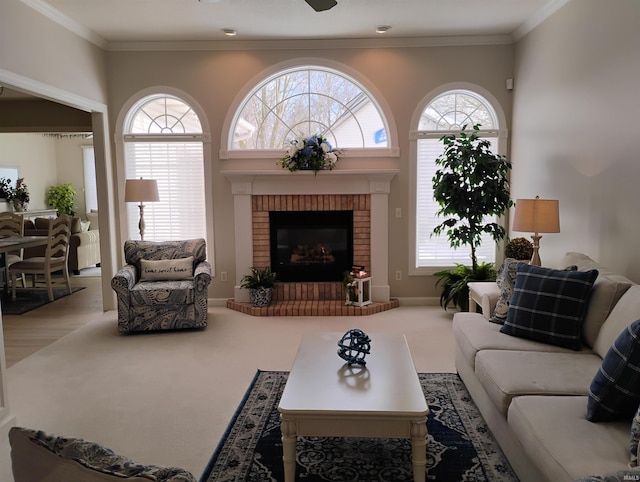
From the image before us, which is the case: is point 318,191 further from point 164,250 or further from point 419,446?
point 419,446

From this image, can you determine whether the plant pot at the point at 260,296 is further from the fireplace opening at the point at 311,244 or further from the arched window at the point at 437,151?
the arched window at the point at 437,151

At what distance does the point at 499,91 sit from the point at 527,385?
163 inches

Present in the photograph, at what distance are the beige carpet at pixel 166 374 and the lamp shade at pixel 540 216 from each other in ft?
4.13

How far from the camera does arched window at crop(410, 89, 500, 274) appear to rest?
5.72 meters

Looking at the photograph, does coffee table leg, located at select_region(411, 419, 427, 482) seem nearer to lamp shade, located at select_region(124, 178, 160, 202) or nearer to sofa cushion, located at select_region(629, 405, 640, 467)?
sofa cushion, located at select_region(629, 405, 640, 467)

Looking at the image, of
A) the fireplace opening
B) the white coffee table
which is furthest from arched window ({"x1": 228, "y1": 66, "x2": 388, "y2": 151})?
the white coffee table

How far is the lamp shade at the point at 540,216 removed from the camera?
381 cm

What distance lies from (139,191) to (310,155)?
187 cm

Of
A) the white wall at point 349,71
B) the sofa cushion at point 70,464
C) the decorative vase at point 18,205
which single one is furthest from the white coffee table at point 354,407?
the decorative vase at point 18,205

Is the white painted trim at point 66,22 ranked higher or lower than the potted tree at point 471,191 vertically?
higher

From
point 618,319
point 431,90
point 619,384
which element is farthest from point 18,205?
point 619,384

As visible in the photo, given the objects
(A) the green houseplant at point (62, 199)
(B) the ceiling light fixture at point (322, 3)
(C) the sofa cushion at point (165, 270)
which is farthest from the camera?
(A) the green houseplant at point (62, 199)

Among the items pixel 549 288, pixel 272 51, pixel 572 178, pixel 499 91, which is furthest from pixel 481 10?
pixel 549 288

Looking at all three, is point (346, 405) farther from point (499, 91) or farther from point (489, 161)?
point (499, 91)
